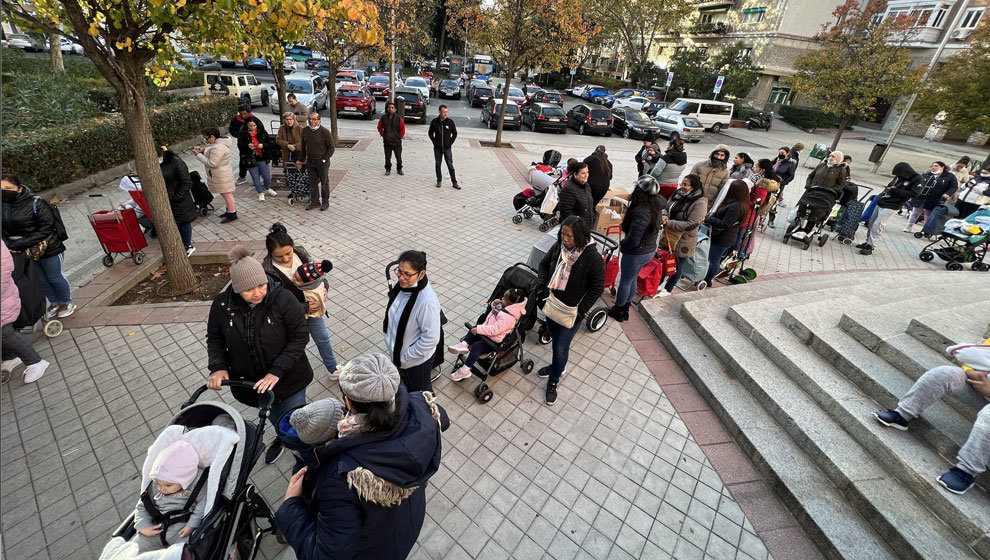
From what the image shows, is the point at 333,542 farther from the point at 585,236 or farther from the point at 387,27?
the point at 387,27

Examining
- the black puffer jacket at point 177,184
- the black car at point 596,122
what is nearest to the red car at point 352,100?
the black car at point 596,122

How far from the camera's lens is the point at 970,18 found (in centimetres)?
3028

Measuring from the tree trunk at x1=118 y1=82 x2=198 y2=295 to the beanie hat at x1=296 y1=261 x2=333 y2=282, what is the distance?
268 centimetres

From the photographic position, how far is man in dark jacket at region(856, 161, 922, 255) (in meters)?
8.92

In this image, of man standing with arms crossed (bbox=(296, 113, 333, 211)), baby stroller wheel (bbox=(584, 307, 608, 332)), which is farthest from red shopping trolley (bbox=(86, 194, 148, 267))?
baby stroller wheel (bbox=(584, 307, 608, 332))

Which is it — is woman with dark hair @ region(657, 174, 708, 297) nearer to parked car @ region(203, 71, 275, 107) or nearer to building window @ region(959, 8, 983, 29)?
parked car @ region(203, 71, 275, 107)

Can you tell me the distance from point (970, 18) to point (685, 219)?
1685 inches

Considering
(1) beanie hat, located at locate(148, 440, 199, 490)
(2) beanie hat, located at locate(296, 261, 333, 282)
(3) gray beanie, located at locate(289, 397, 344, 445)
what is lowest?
(1) beanie hat, located at locate(148, 440, 199, 490)

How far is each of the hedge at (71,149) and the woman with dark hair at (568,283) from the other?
314 inches

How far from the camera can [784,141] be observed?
26375 millimetres

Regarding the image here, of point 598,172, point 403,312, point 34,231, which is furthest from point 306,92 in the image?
point 403,312

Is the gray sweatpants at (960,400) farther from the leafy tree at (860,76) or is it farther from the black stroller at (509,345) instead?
the leafy tree at (860,76)

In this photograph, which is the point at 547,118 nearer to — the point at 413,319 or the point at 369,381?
the point at 413,319

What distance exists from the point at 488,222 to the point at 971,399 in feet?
24.1
